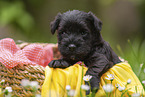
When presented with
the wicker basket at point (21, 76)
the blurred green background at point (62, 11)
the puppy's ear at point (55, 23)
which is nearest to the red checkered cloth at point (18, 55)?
the wicker basket at point (21, 76)

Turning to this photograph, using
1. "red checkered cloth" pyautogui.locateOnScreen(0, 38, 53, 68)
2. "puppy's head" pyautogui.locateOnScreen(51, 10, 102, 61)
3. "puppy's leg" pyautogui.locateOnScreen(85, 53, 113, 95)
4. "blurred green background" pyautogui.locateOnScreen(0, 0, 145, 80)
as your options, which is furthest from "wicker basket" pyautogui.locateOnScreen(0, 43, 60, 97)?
"blurred green background" pyautogui.locateOnScreen(0, 0, 145, 80)

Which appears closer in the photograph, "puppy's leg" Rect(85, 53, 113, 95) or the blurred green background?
"puppy's leg" Rect(85, 53, 113, 95)

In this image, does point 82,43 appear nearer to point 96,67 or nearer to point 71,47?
point 71,47

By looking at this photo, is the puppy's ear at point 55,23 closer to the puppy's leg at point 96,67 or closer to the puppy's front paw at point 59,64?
the puppy's front paw at point 59,64

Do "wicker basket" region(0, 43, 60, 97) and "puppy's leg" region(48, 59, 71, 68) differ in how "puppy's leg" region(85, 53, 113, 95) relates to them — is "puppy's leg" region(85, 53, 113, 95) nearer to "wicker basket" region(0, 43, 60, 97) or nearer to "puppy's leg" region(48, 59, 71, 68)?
"puppy's leg" region(48, 59, 71, 68)

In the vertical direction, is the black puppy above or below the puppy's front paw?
above

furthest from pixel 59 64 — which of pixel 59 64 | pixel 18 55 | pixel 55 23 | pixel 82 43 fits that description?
pixel 18 55

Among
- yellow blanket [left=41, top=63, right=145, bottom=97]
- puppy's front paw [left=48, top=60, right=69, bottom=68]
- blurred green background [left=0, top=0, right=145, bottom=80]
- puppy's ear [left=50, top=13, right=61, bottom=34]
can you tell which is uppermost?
blurred green background [left=0, top=0, right=145, bottom=80]
